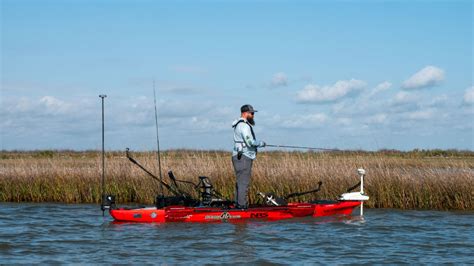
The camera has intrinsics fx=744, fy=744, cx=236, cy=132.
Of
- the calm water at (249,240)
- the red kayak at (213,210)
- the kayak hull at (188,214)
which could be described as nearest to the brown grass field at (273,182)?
the calm water at (249,240)

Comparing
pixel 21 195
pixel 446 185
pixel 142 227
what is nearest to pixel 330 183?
pixel 446 185

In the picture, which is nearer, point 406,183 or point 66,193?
point 406,183

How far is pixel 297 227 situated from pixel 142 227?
10.5ft

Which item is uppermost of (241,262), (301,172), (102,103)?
(102,103)

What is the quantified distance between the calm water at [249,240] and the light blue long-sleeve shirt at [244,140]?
154 cm

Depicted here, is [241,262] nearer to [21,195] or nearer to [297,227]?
[297,227]

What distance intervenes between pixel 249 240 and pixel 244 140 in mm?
2490

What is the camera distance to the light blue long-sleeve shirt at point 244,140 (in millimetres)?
15414

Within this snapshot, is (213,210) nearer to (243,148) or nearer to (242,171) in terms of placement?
(242,171)

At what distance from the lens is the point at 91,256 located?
12391mm

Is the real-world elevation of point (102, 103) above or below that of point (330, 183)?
above

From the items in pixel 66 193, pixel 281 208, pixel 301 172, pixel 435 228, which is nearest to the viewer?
pixel 435 228

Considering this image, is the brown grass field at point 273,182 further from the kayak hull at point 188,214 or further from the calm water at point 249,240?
the kayak hull at point 188,214

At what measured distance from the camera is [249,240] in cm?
1378
